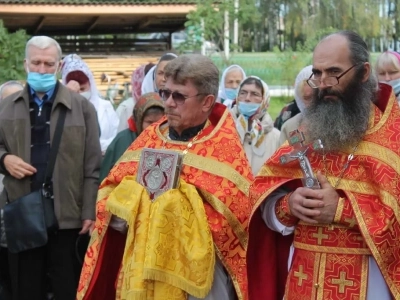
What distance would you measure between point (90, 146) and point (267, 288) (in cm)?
191

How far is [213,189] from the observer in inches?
154

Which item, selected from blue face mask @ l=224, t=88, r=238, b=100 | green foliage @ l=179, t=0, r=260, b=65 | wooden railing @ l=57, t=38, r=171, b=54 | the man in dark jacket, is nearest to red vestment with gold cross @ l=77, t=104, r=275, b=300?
the man in dark jacket

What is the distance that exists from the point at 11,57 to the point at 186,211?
1068 cm

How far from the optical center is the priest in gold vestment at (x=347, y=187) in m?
3.29

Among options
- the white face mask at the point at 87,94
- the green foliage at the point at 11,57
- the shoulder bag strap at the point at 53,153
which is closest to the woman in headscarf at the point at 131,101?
the white face mask at the point at 87,94

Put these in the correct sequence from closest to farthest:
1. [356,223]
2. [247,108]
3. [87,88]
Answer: [356,223], [247,108], [87,88]

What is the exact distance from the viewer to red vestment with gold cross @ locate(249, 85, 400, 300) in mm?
3271

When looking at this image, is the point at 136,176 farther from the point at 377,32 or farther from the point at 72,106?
the point at 377,32

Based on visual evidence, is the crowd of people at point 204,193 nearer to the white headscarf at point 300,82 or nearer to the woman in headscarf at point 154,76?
the woman in headscarf at point 154,76

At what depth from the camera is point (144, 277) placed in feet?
12.3

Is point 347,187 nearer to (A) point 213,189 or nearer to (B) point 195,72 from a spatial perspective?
(A) point 213,189

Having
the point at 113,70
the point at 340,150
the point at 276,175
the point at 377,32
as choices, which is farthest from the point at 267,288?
the point at 377,32

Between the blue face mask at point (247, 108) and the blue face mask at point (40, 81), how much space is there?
203cm

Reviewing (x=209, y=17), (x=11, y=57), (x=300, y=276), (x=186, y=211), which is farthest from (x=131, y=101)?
(x=209, y=17)
